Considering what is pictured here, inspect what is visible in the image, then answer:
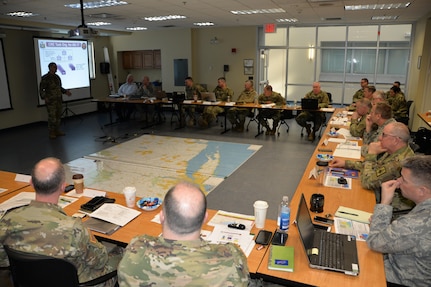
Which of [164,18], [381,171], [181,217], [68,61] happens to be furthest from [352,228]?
[68,61]

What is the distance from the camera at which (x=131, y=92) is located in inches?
394

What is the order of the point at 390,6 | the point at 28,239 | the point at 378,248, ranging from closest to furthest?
1. the point at 28,239
2. the point at 378,248
3. the point at 390,6

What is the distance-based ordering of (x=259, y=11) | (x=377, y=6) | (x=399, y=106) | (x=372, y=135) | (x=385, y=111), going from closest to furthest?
(x=385, y=111) < (x=372, y=135) < (x=377, y=6) < (x=259, y=11) < (x=399, y=106)

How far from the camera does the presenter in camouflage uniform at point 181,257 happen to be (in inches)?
48.5

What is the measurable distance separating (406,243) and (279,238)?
659 mm

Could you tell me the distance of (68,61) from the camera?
995 centimetres

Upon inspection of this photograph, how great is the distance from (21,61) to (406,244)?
9.76 metres

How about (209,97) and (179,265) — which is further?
(209,97)

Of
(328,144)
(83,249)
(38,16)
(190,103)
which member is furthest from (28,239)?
(38,16)

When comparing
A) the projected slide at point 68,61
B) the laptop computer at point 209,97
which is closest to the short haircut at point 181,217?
the laptop computer at point 209,97

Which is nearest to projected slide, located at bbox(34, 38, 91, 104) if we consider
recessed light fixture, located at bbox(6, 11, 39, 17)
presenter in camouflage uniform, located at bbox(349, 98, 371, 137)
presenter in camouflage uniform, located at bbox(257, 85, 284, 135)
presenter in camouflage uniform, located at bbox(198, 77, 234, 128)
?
recessed light fixture, located at bbox(6, 11, 39, 17)

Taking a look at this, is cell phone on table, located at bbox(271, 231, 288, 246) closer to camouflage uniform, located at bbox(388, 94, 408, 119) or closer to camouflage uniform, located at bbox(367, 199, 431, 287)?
camouflage uniform, located at bbox(367, 199, 431, 287)

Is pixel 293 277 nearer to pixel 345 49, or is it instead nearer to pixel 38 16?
pixel 38 16

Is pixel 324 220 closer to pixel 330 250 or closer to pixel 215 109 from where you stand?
pixel 330 250
